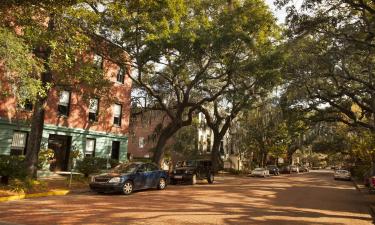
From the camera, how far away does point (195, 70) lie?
29469mm

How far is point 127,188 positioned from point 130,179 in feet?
1.53

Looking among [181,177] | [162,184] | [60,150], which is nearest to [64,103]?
[60,150]

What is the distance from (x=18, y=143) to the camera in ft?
73.9

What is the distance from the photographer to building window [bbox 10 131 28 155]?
22266 mm

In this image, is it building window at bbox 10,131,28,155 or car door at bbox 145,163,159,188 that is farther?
building window at bbox 10,131,28,155

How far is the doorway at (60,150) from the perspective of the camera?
25.0 meters

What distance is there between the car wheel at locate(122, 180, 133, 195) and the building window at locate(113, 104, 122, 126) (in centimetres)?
1341

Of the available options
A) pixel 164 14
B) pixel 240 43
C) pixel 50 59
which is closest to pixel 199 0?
pixel 240 43

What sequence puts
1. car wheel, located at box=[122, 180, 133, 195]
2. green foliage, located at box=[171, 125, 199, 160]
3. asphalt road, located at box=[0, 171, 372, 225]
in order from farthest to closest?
Answer: green foliage, located at box=[171, 125, 199, 160] < car wheel, located at box=[122, 180, 133, 195] < asphalt road, located at box=[0, 171, 372, 225]

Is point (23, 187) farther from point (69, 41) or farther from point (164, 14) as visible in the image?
point (164, 14)

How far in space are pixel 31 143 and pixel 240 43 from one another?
47.3 feet

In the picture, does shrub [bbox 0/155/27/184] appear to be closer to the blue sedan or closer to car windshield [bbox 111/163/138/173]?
the blue sedan

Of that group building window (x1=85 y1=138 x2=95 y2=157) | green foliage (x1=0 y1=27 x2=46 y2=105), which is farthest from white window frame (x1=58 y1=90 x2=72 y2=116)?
green foliage (x1=0 y1=27 x2=46 y2=105)

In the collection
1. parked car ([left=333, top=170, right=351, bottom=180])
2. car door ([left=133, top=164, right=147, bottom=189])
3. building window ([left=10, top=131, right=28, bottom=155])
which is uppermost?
building window ([left=10, top=131, right=28, bottom=155])
